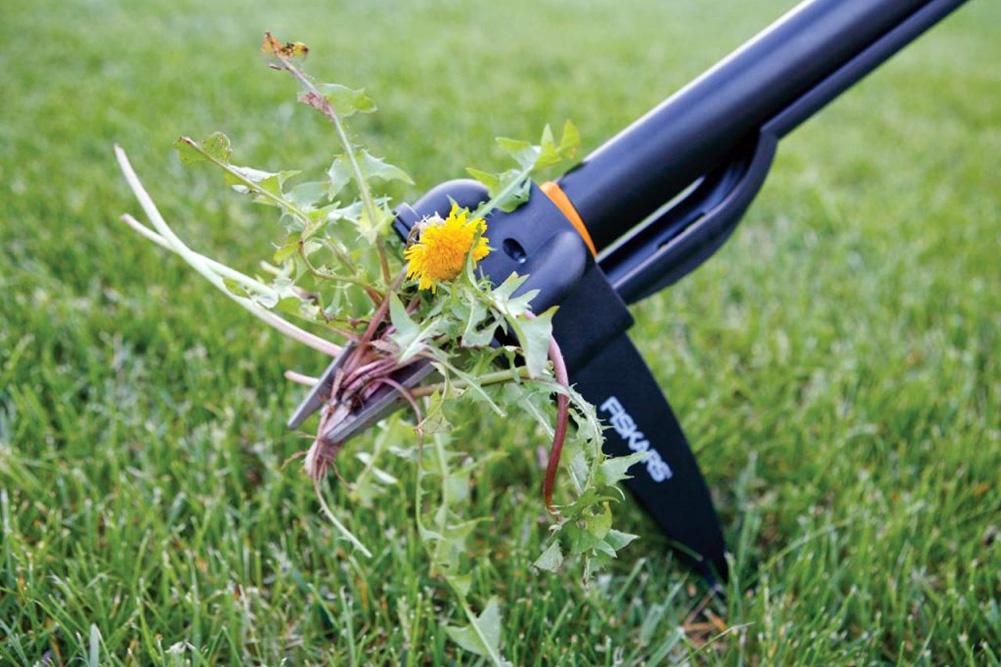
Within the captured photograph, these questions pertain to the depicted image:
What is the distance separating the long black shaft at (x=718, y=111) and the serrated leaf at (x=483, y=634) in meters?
0.50

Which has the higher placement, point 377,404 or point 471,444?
point 377,404

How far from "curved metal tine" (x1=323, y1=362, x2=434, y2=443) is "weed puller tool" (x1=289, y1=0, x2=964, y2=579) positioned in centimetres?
6

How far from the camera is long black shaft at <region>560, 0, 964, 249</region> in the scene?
113 centimetres

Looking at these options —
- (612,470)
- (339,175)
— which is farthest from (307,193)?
(612,470)

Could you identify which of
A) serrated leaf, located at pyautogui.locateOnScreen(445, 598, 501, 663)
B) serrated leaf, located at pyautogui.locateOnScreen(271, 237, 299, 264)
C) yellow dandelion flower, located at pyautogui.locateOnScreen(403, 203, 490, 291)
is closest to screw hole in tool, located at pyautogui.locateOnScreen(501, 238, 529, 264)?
yellow dandelion flower, located at pyautogui.locateOnScreen(403, 203, 490, 291)

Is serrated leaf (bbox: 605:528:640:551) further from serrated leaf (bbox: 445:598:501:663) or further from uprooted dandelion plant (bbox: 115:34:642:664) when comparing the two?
serrated leaf (bbox: 445:598:501:663)

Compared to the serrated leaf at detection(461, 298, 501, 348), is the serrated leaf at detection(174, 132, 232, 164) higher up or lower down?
higher up

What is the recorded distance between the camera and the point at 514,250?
3.34ft

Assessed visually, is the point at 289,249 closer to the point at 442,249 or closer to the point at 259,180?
the point at 259,180

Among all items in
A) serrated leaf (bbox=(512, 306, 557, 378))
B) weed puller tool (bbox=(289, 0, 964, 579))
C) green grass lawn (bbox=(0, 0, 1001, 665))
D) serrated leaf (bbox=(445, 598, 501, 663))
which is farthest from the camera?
green grass lawn (bbox=(0, 0, 1001, 665))

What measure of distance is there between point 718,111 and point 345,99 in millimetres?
523

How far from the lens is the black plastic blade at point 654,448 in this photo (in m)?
1.14

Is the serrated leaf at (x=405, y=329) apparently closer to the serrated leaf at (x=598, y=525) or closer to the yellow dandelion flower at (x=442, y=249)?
the yellow dandelion flower at (x=442, y=249)

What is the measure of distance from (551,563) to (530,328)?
249mm
